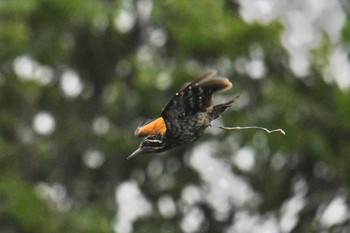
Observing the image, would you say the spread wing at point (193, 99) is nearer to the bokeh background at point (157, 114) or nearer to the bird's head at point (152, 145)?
the bird's head at point (152, 145)

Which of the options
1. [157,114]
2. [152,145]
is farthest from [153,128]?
[157,114]

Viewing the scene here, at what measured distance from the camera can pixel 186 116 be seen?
2.19 metres

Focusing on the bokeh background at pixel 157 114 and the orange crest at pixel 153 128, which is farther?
the bokeh background at pixel 157 114

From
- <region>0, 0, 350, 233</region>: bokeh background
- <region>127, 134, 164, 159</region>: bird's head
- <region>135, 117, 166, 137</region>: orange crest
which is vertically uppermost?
<region>0, 0, 350, 233</region>: bokeh background

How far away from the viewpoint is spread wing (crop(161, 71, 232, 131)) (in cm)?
216

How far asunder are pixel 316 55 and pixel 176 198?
10.0 feet

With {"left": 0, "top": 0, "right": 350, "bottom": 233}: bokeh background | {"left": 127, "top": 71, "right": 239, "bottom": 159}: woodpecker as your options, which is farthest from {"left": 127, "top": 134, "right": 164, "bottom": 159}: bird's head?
{"left": 0, "top": 0, "right": 350, "bottom": 233}: bokeh background

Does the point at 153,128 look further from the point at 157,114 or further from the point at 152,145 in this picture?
the point at 157,114

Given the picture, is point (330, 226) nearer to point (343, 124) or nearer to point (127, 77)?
point (343, 124)

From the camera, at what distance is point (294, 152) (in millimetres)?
11266

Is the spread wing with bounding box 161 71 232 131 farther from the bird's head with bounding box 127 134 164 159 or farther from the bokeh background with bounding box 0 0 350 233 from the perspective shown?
the bokeh background with bounding box 0 0 350 233

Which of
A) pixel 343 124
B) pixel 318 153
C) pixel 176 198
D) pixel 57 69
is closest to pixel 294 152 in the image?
pixel 318 153

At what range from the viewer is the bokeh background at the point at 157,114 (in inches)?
420

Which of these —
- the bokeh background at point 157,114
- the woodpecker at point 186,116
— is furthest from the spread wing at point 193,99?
the bokeh background at point 157,114
